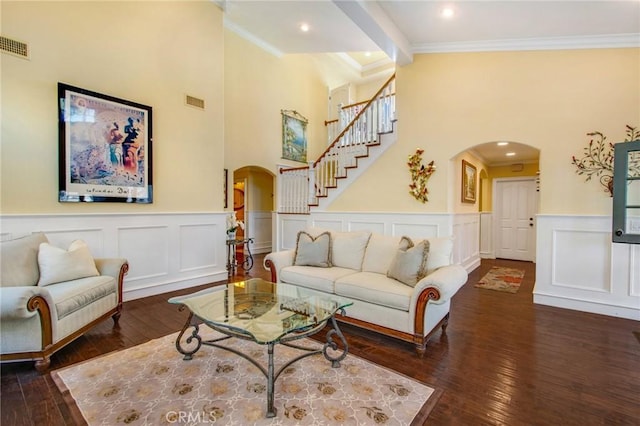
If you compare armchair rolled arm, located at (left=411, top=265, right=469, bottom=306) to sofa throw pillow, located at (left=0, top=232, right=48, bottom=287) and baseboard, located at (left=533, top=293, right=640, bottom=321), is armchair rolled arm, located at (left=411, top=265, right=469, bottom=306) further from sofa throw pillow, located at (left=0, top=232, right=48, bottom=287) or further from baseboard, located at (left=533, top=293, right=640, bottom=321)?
sofa throw pillow, located at (left=0, top=232, right=48, bottom=287)

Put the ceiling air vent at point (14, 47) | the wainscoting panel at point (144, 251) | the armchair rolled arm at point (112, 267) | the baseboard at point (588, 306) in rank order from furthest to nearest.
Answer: the wainscoting panel at point (144, 251)
the baseboard at point (588, 306)
the armchair rolled arm at point (112, 267)
the ceiling air vent at point (14, 47)

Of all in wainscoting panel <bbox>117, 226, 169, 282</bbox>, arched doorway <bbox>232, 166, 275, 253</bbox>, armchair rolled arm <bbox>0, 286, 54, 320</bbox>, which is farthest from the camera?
arched doorway <bbox>232, 166, 275, 253</bbox>

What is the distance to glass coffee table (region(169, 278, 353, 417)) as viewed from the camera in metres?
1.89

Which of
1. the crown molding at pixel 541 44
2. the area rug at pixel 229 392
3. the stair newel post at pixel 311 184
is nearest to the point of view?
the area rug at pixel 229 392

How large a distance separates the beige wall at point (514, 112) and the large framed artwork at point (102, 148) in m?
3.53

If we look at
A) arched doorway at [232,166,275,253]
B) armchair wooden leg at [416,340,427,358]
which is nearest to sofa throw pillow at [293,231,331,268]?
armchair wooden leg at [416,340,427,358]

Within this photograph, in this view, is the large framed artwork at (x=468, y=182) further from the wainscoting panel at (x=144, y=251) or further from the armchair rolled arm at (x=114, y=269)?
the armchair rolled arm at (x=114, y=269)

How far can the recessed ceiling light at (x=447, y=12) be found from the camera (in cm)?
348

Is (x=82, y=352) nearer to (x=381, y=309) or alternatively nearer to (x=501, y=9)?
(x=381, y=309)

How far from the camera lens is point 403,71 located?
483 centimetres

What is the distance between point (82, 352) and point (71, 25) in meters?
3.41

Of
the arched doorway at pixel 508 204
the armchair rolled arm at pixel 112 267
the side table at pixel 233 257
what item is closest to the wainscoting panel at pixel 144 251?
the armchair rolled arm at pixel 112 267

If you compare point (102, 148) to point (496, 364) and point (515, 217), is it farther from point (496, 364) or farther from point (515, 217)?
point (515, 217)

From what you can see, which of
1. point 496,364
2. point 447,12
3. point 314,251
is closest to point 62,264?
point 314,251
